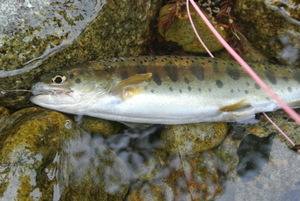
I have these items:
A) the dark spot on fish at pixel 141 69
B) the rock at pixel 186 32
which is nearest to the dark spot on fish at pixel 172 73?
the dark spot on fish at pixel 141 69

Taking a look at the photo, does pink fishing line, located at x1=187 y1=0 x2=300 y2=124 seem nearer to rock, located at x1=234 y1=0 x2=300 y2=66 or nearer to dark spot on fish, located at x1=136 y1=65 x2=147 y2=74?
dark spot on fish, located at x1=136 y1=65 x2=147 y2=74

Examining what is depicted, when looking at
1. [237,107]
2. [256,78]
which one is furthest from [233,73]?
[256,78]

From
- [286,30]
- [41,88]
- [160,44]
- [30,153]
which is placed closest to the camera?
[30,153]

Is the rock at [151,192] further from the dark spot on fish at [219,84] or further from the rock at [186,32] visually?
the rock at [186,32]

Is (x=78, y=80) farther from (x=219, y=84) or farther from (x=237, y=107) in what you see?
(x=237, y=107)

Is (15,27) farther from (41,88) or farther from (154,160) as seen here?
(154,160)

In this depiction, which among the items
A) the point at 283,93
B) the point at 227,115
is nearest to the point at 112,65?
the point at 227,115
